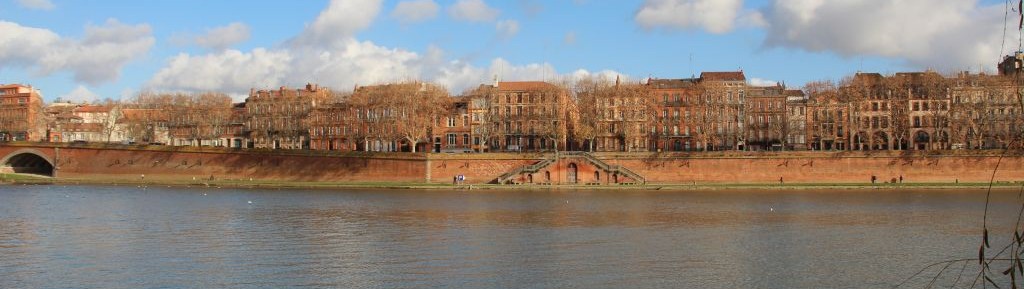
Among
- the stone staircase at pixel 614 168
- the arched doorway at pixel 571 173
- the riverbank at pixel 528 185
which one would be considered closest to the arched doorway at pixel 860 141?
the riverbank at pixel 528 185

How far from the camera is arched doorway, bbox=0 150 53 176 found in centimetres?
9381

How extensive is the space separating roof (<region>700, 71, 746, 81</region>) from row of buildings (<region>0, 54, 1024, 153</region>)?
0.20m

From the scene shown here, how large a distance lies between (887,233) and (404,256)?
75.3 feet

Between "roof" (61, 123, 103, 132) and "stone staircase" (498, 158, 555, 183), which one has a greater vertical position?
"roof" (61, 123, 103, 132)

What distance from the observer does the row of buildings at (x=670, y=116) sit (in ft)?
294

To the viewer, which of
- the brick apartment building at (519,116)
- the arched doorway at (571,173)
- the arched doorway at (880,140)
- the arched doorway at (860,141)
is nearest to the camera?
the arched doorway at (571,173)

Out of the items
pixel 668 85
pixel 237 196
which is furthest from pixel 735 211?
pixel 668 85

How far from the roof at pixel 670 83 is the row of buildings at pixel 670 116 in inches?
6.1

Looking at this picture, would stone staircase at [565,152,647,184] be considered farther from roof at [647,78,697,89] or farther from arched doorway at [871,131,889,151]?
arched doorway at [871,131,889,151]

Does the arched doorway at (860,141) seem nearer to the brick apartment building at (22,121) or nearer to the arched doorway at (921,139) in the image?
the arched doorway at (921,139)

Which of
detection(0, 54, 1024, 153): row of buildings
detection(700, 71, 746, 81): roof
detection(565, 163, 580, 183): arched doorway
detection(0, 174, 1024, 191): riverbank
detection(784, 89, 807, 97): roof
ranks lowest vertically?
detection(0, 174, 1024, 191): riverbank

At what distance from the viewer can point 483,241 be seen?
3850cm

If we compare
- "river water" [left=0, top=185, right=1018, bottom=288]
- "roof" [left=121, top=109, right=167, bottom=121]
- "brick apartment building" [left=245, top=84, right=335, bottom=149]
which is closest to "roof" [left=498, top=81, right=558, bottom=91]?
"brick apartment building" [left=245, top=84, right=335, bottom=149]

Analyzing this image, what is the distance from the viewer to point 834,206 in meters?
58.8
